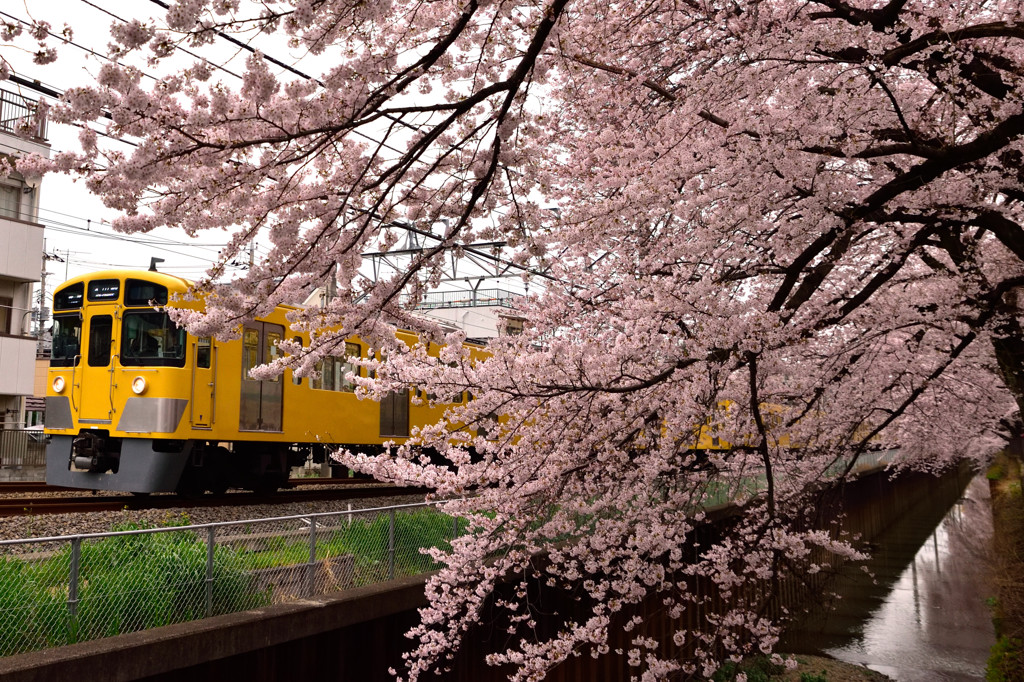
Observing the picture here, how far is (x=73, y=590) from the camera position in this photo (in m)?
3.97

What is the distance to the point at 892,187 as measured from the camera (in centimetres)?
451

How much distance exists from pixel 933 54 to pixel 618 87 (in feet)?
6.93

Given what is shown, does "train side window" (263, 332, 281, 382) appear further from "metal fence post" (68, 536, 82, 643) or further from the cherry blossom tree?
"metal fence post" (68, 536, 82, 643)

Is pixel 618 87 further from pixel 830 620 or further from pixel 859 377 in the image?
pixel 830 620

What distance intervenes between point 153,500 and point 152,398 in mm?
1167

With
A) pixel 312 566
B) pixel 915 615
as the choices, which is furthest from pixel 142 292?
pixel 915 615

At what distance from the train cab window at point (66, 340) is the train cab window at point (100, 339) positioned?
23 centimetres

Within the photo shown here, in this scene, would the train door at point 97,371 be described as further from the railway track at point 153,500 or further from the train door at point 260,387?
the train door at point 260,387

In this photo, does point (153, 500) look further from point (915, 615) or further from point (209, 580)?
point (915, 615)

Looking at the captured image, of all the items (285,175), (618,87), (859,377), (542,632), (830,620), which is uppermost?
(618,87)

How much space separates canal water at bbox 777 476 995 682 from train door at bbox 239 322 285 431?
7.81m

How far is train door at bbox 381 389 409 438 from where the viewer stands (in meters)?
12.9

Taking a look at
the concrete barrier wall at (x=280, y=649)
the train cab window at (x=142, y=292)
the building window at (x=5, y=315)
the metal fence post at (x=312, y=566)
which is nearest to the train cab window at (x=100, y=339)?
the train cab window at (x=142, y=292)

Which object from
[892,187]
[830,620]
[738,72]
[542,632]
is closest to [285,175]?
[738,72]
